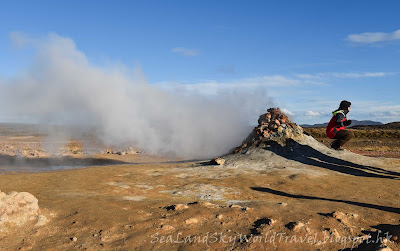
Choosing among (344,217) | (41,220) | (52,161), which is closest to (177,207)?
(41,220)

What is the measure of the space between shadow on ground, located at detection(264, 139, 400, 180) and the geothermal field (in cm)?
4

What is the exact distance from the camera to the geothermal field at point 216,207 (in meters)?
4.42

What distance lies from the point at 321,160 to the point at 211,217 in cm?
839

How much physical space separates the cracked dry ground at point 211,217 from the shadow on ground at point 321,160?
5.27 ft

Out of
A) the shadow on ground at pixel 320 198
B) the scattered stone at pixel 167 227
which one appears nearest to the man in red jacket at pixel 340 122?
the shadow on ground at pixel 320 198

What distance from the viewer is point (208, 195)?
7.70 meters

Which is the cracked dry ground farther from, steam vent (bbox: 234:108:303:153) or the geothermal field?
steam vent (bbox: 234:108:303:153)

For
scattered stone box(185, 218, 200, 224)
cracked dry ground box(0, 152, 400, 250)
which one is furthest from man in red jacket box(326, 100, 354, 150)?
scattered stone box(185, 218, 200, 224)

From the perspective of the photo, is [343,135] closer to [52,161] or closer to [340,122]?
[340,122]

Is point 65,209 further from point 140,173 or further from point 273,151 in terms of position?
point 273,151

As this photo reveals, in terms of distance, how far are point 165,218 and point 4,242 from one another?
248 cm

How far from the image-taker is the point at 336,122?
10.3m

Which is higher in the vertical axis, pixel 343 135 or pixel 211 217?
pixel 343 135

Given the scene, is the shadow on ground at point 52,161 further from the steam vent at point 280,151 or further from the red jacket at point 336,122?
the red jacket at point 336,122
